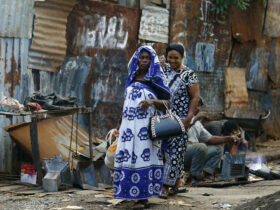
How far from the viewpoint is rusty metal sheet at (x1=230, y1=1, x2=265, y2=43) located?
475 inches

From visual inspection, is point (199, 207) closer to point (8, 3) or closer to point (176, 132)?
point (176, 132)

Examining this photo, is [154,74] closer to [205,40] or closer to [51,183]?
[51,183]

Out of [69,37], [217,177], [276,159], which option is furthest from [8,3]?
[276,159]

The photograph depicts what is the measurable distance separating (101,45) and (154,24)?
1.34m

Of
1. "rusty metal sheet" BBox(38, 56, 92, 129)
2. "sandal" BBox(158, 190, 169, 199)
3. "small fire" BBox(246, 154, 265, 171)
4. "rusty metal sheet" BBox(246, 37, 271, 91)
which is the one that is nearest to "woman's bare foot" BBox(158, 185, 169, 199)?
"sandal" BBox(158, 190, 169, 199)

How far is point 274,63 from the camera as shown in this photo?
13.4 meters

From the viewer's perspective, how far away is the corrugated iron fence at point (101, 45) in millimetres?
8328

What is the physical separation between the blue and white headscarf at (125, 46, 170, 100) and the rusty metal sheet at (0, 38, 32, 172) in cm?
306

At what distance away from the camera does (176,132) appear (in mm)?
5582

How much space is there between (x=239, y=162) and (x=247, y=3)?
15.9ft

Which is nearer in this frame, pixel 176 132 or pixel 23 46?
pixel 176 132

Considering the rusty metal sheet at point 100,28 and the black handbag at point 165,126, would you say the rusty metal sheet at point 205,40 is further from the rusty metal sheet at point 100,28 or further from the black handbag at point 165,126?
the black handbag at point 165,126

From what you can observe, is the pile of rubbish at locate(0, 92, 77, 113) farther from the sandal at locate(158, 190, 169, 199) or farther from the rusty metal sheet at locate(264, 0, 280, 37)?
the rusty metal sheet at locate(264, 0, 280, 37)

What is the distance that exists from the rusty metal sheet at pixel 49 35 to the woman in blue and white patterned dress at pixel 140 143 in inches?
126
